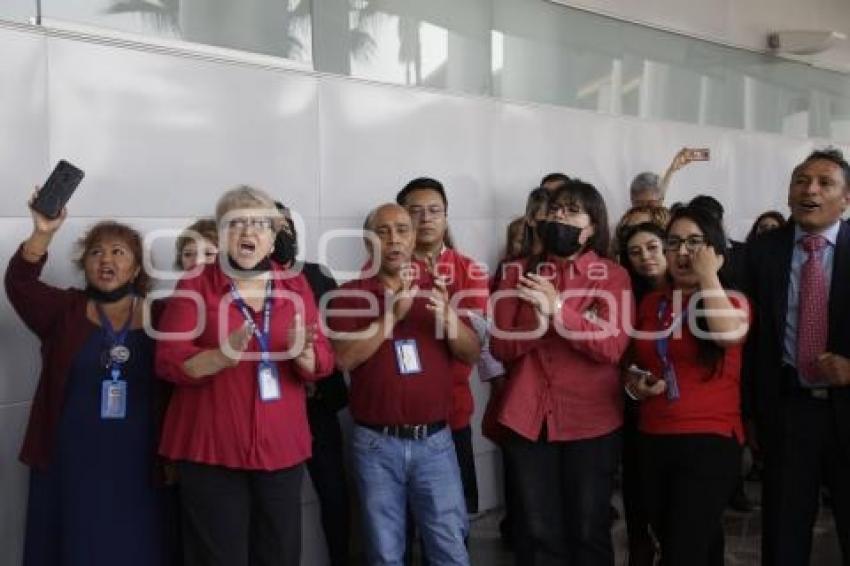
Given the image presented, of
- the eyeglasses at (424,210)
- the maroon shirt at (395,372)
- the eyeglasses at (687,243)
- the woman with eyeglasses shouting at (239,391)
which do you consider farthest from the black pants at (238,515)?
the eyeglasses at (687,243)

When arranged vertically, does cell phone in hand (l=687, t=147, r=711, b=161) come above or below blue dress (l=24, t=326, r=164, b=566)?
above

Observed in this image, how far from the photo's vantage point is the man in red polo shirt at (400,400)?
8.34 ft

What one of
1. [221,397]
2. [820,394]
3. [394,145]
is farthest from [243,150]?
[820,394]

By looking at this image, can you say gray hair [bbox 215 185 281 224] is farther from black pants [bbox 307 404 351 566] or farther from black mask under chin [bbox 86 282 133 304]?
black pants [bbox 307 404 351 566]

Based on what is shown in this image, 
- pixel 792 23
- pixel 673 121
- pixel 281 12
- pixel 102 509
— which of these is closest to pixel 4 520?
pixel 102 509

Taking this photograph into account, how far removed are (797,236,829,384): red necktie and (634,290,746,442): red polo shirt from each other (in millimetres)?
196

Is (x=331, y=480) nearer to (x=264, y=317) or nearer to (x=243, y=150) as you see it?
(x=264, y=317)

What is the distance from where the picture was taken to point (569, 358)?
2553mm

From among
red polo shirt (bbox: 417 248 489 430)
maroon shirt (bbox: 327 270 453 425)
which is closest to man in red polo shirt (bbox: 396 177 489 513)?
red polo shirt (bbox: 417 248 489 430)

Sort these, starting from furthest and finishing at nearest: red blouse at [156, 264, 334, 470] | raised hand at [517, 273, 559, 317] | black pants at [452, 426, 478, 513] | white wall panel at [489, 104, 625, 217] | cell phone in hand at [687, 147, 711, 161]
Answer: cell phone in hand at [687, 147, 711, 161] < white wall panel at [489, 104, 625, 217] < black pants at [452, 426, 478, 513] < raised hand at [517, 273, 559, 317] < red blouse at [156, 264, 334, 470]

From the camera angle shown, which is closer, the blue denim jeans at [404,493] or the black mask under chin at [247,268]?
the black mask under chin at [247,268]

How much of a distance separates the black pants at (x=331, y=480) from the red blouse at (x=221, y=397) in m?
0.67

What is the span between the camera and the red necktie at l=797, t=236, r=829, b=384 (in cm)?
254

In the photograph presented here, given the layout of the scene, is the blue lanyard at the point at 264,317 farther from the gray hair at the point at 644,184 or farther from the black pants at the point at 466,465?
the gray hair at the point at 644,184
